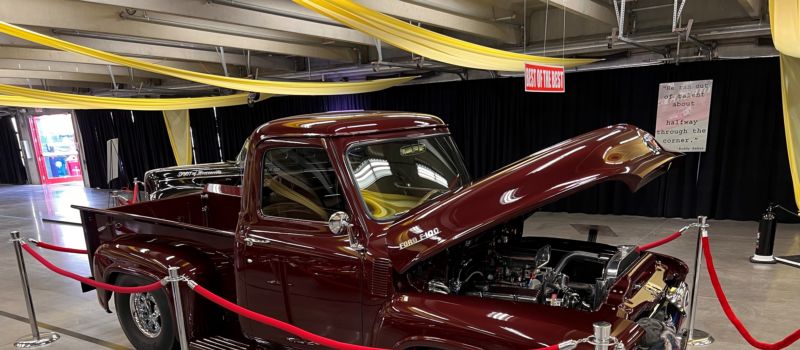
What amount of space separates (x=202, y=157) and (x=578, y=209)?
11197mm

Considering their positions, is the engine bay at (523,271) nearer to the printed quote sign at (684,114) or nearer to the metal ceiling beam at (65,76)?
the printed quote sign at (684,114)

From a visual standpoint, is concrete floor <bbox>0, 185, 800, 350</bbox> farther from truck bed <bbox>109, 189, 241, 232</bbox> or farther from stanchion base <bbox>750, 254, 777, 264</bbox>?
truck bed <bbox>109, 189, 241, 232</bbox>

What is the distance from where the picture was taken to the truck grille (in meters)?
2.48

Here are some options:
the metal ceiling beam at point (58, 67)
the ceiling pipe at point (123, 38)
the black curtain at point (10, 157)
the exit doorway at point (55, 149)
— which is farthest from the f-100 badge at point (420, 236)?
the black curtain at point (10, 157)

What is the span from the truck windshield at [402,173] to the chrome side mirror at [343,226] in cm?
16

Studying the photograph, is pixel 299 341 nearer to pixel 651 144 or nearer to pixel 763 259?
pixel 651 144

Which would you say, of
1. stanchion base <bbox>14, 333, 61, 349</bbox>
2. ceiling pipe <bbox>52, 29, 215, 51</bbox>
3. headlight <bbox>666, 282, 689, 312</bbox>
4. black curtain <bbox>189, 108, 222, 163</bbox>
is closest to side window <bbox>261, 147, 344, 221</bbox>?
headlight <bbox>666, 282, 689, 312</bbox>

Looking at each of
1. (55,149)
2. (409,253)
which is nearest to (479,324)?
(409,253)

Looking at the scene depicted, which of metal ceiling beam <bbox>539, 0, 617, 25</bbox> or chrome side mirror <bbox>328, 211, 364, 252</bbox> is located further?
metal ceiling beam <bbox>539, 0, 617, 25</bbox>

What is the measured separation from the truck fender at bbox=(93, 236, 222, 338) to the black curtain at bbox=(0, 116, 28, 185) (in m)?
20.0

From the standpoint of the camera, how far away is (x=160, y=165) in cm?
1586

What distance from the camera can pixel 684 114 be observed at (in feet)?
26.9

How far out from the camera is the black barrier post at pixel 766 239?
18.6ft

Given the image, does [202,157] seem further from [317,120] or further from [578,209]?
[317,120]
